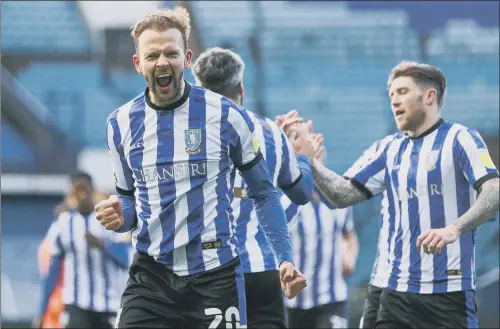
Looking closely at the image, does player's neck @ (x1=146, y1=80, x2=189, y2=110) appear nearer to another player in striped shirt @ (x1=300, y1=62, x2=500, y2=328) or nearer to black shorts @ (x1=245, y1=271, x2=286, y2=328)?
black shorts @ (x1=245, y1=271, x2=286, y2=328)

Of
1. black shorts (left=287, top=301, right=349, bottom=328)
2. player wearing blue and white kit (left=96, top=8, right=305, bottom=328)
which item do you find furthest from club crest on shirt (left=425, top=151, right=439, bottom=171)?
black shorts (left=287, top=301, right=349, bottom=328)

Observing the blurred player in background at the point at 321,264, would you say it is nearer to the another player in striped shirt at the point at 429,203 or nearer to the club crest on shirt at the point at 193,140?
the another player in striped shirt at the point at 429,203

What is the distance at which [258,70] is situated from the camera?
13602 mm

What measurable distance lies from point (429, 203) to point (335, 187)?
54 cm

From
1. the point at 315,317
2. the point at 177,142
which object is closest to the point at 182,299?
the point at 177,142

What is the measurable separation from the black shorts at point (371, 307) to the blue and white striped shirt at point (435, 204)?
178 mm

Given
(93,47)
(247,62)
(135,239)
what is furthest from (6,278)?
(135,239)

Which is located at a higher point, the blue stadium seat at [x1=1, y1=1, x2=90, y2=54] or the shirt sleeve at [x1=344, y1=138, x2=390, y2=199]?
the blue stadium seat at [x1=1, y1=1, x2=90, y2=54]

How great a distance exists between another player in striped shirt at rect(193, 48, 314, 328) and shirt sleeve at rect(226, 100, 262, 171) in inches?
29.8

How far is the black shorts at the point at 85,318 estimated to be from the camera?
9.38 m

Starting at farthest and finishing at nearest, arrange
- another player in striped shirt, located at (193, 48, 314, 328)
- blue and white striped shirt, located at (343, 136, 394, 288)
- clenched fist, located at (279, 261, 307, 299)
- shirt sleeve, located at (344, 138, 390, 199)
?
shirt sleeve, located at (344, 138, 390, 199)
blue and white striped shirt, located at (343, 136, 394, 288)
another player in striped shirt, located at (193, 48, 314, 328)
clenched fist, located at (279, 261, 307, 299)

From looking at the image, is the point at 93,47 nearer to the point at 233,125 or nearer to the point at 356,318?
the point at 356,318

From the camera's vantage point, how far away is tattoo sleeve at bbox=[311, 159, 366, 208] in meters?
5.69

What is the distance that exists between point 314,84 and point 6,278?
14.6ft
